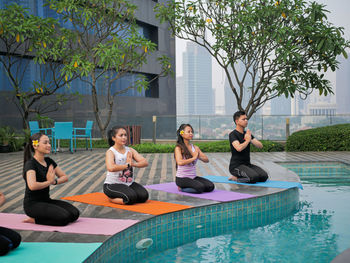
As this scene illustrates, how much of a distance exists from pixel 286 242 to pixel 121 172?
7.58 ft

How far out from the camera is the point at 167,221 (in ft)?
16.4

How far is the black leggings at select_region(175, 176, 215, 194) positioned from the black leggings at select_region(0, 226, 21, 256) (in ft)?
10.2

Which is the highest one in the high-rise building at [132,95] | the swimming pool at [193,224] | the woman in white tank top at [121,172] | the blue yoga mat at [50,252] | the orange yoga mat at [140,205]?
the high-rise building at [132,95]

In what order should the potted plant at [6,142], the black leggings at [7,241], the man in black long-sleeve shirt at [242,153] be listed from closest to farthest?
the black leggings at [7,241]
the man in black long-sleeve shirt at [242,153]
the potted plant at [6,142]

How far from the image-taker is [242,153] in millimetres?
7504

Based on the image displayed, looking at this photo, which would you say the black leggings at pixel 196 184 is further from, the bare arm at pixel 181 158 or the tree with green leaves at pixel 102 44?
the tree with green leaves at pixel 102 44

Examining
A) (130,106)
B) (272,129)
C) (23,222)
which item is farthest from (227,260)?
(130,106)

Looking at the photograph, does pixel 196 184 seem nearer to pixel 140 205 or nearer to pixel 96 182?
pixel 140 205

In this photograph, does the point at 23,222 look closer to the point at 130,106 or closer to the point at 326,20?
the point at 326,20

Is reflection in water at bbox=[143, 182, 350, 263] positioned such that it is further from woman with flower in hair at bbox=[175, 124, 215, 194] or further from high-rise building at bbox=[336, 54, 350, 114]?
high-rise building at bbox=[336, 54, 350, 114]

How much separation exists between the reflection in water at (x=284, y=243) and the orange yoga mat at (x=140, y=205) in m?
0.52

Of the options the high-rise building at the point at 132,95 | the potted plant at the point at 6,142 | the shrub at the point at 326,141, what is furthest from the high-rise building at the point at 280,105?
the potted plant at the point at 6,142

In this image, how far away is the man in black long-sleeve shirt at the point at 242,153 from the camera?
7.10 m

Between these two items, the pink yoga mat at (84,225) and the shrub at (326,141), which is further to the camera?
the shrub at (326,141)
